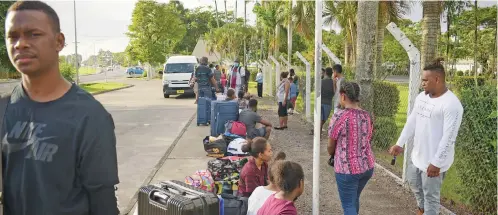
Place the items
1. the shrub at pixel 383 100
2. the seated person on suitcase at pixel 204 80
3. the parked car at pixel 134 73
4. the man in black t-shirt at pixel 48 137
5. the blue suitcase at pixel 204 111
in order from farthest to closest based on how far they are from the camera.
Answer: the parked car at pixel 134 73
the seated person on suitcase at pixel 204 80
the blue suitcase at pixel 204 111
the shrub at pixel 383 100
the man in black t-shirt at pixel 48 137

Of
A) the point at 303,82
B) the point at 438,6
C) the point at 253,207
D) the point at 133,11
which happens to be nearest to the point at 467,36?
the point at 303,82

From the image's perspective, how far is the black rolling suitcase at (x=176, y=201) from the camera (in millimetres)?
2863

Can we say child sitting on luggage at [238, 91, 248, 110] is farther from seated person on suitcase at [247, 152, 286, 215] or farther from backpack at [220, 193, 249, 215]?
seated person on suitcase at [247, 152, 286, 215]

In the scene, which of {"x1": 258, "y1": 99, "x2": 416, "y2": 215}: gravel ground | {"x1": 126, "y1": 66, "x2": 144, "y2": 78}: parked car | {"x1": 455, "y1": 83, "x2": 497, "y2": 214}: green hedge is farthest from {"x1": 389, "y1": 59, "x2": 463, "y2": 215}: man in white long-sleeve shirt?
{"x1": 126, "y1": 66, "x2": 144, "y2": 78}: parked car

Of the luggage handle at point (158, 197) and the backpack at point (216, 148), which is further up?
the luggage handle at point (158, 197)

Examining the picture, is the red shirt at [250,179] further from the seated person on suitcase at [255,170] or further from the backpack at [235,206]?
the backpack at [235,206]

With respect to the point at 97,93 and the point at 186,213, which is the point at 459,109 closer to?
the point at 186,213

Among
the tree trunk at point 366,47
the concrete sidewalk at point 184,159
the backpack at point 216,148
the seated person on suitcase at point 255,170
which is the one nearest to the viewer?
the seated person on suitcase at point 255,170

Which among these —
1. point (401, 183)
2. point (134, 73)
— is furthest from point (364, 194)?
point (134, 73)

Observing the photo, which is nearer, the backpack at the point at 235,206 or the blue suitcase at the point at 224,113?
the backpack at the point at 235,206

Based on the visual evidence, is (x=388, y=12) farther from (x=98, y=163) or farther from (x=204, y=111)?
(x=98, y=163)

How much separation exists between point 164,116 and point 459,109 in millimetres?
11317

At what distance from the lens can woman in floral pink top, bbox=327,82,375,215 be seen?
3.92 meters

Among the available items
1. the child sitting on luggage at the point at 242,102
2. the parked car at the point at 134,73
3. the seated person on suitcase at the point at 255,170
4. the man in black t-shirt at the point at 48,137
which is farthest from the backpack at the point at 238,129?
the parked car at the point at 134,73
